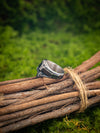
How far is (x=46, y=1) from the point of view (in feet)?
19.5

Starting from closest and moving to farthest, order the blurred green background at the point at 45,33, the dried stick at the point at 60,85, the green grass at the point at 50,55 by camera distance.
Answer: the dried stick at the point at 60,85, the green grass at the point at 50,55, the blurred green background at the point at 45,33

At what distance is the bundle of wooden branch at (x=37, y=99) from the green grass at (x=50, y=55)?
9.8 inches

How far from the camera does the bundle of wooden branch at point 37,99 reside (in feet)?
6.53

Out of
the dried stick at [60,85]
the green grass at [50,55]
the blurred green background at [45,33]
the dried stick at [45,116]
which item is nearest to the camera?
the dried stick at [45,116]

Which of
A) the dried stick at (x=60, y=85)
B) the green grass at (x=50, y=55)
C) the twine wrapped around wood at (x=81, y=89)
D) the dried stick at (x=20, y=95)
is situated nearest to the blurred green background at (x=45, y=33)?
the green grass at (x=50, y=55)

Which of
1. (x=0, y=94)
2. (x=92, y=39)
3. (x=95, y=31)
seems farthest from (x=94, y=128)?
Answer: (x=95, y=31)

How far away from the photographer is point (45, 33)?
20.0 feet

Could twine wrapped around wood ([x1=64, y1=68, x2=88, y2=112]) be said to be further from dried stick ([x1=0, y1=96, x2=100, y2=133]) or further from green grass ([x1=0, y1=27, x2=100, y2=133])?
green grass ([x1=0, y1=27, x2=100, y2=133])

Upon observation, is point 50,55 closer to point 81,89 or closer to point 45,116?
point 81,89

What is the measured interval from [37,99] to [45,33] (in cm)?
450

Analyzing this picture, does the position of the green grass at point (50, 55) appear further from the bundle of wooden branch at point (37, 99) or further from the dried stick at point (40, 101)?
the dried stick at point (40, 101)

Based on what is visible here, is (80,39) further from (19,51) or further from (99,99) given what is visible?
(99,99)

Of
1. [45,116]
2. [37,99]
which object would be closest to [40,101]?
[37,99]

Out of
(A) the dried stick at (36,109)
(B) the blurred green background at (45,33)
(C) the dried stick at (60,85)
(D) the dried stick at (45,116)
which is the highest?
(B) the blurred green background at (45,33)
